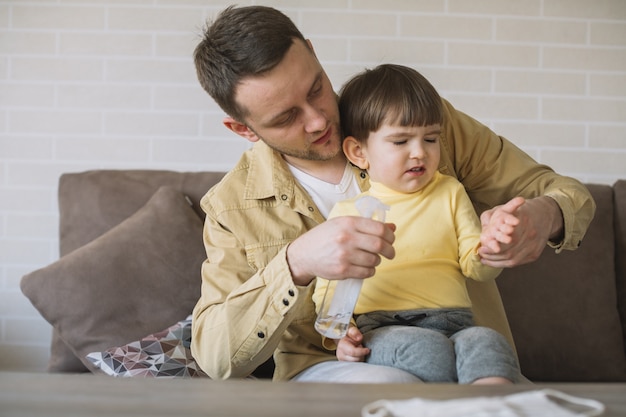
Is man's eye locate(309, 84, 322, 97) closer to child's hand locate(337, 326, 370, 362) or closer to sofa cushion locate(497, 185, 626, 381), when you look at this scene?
child's hand locate(337, 326, 370, 362)

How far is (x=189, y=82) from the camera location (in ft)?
10.0

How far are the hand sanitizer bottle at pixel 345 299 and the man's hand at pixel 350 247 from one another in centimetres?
5

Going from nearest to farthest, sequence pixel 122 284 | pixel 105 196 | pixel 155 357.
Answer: pixel 155 357, pixel 122 284, pixel 105 196

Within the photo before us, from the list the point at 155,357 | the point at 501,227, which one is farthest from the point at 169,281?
the point at 501,227

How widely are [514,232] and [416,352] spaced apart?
28 centimetres

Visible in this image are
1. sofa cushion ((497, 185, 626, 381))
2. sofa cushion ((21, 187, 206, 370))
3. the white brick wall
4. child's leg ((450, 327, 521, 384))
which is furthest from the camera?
the white brick wall

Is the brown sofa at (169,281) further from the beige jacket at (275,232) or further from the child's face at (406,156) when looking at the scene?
the child's face at (406,156)

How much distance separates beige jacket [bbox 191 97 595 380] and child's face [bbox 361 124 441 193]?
0.17 metres

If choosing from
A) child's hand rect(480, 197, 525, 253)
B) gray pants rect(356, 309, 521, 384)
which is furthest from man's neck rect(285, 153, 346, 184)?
child's hand rect(480, 197, 525, 253)

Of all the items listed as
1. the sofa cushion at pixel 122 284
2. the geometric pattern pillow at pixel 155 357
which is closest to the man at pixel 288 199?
the geometric pattern pillow at pixel 155 357

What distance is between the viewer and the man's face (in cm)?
172

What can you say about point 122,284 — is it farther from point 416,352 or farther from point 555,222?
point 555,222

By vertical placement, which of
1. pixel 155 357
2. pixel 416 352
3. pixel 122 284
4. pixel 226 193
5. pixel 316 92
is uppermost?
pixel 316 92

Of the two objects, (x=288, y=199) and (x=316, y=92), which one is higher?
(x=316, y=92)
